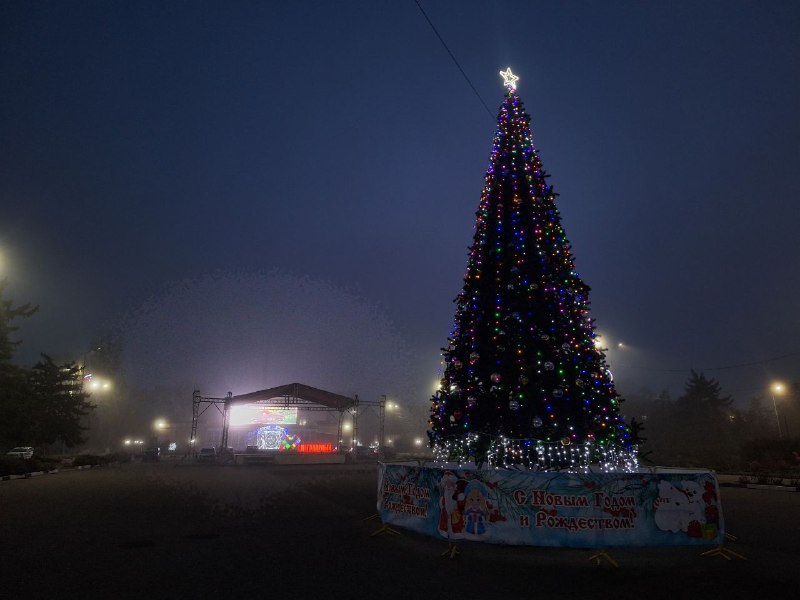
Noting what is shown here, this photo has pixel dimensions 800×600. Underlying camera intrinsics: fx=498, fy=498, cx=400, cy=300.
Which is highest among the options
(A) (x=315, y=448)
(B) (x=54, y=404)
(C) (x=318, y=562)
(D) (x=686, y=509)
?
(B) (x=54, y=404)

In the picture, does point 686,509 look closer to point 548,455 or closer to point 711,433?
point 548,455

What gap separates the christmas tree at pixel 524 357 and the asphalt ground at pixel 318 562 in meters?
3.33

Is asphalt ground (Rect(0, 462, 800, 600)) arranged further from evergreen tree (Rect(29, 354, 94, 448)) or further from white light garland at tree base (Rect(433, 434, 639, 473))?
evergreen tree (Rect(29, 354, 94, 448))

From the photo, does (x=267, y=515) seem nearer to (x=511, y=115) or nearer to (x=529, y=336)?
(x=529, y=336)

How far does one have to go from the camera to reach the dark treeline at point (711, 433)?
31.7 m

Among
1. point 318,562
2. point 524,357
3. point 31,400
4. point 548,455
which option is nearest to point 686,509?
point 548,455

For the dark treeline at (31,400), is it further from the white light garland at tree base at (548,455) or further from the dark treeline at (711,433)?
the dark treeline at (711,433)

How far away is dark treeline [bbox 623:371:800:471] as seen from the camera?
31.7m

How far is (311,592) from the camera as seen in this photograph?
6.16 meters

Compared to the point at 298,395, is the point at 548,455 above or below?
below

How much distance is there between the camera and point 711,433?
4809cm

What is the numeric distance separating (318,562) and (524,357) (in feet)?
24.2

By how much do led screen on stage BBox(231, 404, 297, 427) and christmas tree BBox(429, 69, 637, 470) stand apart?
132ft

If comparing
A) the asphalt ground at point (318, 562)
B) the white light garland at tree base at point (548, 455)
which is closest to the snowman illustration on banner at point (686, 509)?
the asphalt ground at point (318, 562)
